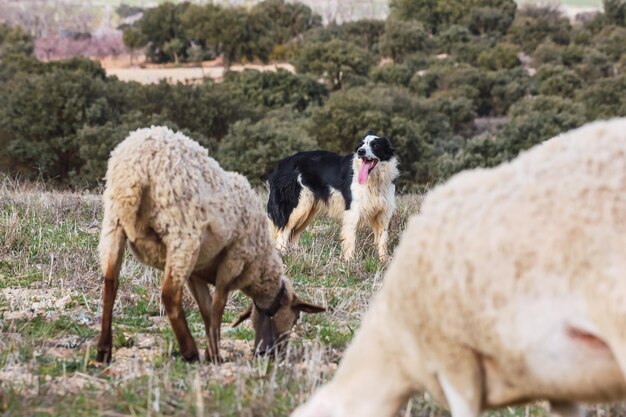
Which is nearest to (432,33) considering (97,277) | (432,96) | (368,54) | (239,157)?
(368,54)

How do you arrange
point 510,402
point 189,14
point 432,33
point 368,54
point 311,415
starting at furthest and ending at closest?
point 432,33 < point 189,14 < point 368,54 < point 311,415 < point 510,402

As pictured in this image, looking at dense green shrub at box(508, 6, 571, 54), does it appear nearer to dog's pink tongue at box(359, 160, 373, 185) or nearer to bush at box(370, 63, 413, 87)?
bush at box(370, 63, 413, 87)

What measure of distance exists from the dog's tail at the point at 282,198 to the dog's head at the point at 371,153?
0.97 metres

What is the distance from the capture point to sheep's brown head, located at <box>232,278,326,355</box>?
22.6ft

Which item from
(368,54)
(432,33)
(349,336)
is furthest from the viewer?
(432,33)

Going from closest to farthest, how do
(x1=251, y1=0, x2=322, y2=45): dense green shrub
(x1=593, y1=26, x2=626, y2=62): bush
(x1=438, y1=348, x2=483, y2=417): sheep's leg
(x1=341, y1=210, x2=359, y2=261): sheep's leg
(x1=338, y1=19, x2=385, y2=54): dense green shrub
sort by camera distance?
(x1=438, y1=348, x2=483, y2=417): sheep's leg
(x1=341, y1=210, x2=359, y2=261): sheep's leg
(x1=593, y1=26, x2=626, y2=62): bush
(x1=338, y1=19, x2=385, y2=54): dense green shrub
(x1=251, y1=0, x2=322, y2=45): dense green shrub

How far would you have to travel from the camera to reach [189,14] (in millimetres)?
65562

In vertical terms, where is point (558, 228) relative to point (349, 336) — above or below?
above

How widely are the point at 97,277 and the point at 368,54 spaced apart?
51375 millimetres

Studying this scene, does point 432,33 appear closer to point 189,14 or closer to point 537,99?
Answer: point 189,14

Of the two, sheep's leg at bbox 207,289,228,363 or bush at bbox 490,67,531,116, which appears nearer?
sheep's leg at bbox 207,289,228,363

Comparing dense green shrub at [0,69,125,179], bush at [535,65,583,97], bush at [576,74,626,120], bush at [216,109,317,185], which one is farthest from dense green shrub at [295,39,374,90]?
bush at [216,109,317,185]

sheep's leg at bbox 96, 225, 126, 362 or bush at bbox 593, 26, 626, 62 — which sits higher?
sheep's leg at bbox 96, 225, 126, 362

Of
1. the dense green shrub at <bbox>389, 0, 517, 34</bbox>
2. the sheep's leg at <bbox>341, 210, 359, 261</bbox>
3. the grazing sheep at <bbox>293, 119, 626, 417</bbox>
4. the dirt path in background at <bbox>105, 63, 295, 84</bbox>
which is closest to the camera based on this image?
the grazing sheep at <bbox>293, 119, 626, 417</bbox>
